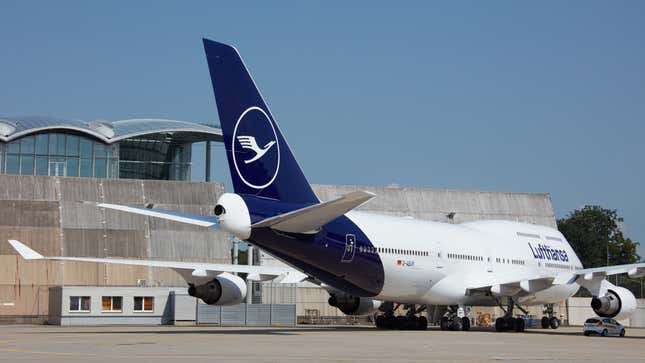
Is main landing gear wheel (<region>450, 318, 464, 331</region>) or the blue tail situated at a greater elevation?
the blue tail

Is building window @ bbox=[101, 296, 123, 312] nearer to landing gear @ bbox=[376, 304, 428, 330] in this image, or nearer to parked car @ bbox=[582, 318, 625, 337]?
landing gear @ bbox=[376, 304, 428, 330]

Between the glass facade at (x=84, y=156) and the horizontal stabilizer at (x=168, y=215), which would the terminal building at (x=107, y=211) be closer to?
the glass facade at (x=84, y=156)

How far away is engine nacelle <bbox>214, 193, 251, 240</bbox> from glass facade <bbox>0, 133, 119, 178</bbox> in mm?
43126

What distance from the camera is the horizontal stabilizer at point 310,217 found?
82.3 ft

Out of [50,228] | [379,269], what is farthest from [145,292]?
[379,269]

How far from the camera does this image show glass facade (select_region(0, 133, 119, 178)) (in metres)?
66.1

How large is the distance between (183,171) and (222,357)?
55324 millimetres

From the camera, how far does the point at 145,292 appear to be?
45844 millimetres

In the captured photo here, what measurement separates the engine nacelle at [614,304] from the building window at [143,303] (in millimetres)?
21721

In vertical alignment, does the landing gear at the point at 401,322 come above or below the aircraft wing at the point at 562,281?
below

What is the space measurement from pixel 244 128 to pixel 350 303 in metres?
10.7

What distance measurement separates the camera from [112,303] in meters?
45.0

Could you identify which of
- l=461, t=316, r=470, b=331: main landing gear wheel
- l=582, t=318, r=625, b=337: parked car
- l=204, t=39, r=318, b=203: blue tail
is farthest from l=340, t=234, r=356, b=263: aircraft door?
l=582, t=318, r=625, b=337: parked car

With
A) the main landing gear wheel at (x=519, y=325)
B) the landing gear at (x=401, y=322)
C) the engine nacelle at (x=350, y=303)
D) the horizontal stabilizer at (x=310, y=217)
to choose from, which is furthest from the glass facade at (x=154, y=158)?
the horizontal stabilizer at (x=310, y=217)
